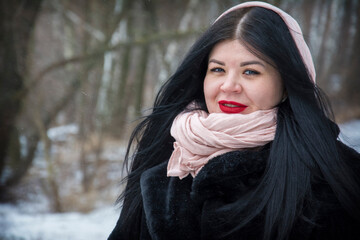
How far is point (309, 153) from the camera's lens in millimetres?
1498

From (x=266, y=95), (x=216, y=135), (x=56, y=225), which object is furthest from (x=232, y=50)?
(x=56, y=225)

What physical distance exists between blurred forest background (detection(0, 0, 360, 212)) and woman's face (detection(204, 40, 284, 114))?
397cm

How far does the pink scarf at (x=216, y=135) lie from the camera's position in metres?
1.56

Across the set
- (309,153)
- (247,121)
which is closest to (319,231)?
(309,153)

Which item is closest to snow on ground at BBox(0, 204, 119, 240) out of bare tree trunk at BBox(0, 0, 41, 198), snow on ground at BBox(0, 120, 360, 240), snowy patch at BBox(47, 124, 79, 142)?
snow on ground at BBox(0, 120, 360, 240)

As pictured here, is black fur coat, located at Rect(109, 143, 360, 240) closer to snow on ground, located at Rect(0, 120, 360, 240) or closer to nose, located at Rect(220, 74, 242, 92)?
nose, located at Rect(220, 74, 242, 92)

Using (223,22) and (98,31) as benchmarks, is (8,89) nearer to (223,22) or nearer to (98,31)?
(98,31)

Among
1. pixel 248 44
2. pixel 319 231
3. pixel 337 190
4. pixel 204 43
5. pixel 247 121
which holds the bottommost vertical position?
pixel 319 231

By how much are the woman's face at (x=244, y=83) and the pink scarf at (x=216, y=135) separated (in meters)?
0.06

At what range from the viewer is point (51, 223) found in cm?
518

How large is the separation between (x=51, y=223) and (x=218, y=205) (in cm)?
444

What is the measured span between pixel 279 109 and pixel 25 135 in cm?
591

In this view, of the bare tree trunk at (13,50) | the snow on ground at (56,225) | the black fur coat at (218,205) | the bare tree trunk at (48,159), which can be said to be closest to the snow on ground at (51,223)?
the snow on ground at (56,225)

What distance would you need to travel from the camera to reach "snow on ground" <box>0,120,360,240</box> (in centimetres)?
471
